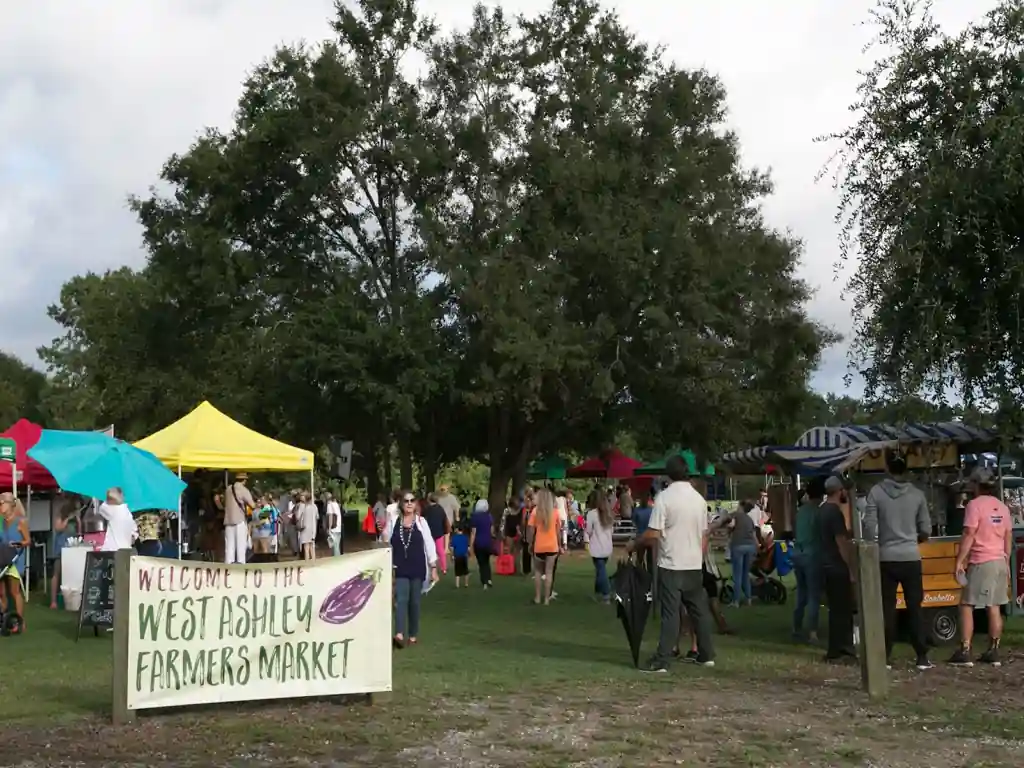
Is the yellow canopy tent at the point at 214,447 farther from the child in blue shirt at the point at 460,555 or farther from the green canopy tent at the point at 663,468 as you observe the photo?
the green canopy tent at the point at 663,468

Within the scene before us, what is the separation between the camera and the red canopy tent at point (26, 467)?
Result: 2088cm

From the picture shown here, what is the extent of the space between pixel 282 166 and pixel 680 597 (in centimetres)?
2635

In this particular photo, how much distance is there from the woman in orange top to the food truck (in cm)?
342

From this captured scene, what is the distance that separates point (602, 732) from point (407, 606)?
526cm

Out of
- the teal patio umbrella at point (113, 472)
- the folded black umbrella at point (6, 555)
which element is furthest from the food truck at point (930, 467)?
the folded black umbrella at point (6, 555)

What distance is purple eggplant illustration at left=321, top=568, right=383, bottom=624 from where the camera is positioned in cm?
954

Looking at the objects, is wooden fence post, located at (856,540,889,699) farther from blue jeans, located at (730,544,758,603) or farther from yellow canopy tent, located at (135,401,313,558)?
yellow canopy tent, located at (135,401,313,558)

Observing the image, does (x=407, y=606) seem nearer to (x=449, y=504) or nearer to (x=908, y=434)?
(x=908, y=434)

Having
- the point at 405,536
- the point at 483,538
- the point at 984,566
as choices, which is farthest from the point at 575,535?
the point at 984,566

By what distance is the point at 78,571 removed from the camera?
57.1 feet

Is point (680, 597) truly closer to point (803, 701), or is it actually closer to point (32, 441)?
point (803, 701)

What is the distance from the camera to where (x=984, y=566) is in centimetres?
1146

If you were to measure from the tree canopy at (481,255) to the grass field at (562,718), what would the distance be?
20.2m

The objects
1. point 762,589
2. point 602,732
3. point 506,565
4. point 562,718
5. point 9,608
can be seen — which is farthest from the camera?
point 506,565
